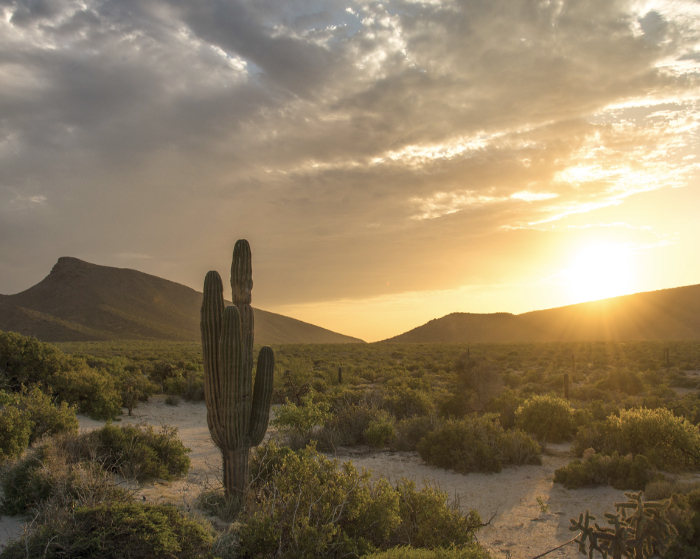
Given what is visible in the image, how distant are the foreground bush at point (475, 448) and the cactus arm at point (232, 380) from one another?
432 cm

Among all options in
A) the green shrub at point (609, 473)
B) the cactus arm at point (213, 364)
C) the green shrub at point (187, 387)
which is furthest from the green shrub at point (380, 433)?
the green shrub at point (187, 387)

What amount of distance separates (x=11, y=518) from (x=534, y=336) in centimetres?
8929

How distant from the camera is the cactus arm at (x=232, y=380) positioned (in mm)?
6691

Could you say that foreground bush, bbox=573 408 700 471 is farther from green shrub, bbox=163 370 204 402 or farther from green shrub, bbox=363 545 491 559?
green shrub, bbox=163 370 204 402

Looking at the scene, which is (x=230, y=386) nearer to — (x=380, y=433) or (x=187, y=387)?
(x=380, y=433)

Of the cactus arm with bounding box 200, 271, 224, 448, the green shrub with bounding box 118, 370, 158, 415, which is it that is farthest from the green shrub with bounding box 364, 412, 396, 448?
the green shrub with bounding box 118, 370, 158, 415

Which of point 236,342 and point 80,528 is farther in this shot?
point 236,342

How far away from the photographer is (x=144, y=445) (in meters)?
8.13

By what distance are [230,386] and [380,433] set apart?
5120 millimetres

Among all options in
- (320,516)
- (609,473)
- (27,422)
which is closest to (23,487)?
(27,422)

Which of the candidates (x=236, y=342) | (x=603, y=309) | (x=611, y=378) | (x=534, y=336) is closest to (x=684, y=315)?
(x=603, y=309)

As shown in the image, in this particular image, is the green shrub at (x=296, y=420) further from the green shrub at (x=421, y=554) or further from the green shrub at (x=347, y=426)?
the green shrub at (x=421, y=554)

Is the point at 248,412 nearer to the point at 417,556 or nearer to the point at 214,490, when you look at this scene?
the point at 214,490

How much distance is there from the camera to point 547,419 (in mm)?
10836
